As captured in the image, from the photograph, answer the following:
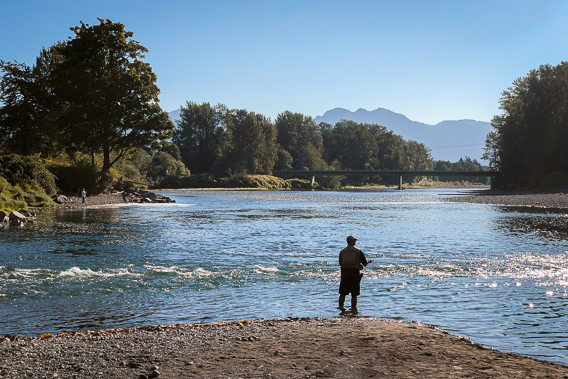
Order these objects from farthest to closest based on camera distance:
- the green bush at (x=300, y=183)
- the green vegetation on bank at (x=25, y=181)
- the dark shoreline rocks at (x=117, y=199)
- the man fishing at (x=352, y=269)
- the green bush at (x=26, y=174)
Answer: the green bush at (x=300, y=183) → the dark shoreline rocks at (x=117, y=199) → the green bush at (x=26, y=174) → the green vegetation on bank at (x=25, y=181) → the man fishing at (x=352, y=269)

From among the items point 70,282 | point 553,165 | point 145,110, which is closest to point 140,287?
point 70,282

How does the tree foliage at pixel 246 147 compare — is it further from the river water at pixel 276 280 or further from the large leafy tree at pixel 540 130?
the river water at pixel 276 280

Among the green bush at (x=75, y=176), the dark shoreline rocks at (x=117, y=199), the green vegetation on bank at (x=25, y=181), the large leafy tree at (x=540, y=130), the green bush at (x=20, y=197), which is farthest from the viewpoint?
the large leafy tree at (x=540, y=130)

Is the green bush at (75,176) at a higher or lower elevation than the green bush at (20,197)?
higher

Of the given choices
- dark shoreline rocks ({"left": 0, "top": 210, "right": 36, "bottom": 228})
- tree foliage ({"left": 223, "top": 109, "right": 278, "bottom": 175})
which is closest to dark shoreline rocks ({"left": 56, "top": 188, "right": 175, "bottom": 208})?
dark shoreline rocks ({"left": 0, "top": 210, "right": 36, "bottom": 228})

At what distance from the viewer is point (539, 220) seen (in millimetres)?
40094

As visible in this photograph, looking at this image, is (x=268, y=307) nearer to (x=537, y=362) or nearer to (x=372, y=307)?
(x=372, y=307)

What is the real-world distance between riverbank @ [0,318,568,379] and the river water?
1.42 meters

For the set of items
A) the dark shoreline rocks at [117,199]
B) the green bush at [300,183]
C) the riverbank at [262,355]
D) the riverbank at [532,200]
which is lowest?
the riverbank at [262,355]

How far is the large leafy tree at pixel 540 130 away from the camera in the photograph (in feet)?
316

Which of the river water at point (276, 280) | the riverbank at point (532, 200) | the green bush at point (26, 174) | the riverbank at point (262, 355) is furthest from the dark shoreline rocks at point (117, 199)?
the riverbank at point (532, 200)

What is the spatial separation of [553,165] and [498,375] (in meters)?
103

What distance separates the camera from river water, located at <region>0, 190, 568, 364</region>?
1183cm

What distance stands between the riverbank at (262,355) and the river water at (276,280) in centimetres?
142
